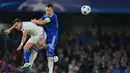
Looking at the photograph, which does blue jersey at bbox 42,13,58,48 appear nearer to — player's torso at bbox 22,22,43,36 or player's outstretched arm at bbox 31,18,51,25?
player's outstretched arm at bbox 31,18,51,25

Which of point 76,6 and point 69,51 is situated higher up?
point 76,6

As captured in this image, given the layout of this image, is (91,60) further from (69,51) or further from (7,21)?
(7,21)

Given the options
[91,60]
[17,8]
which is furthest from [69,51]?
[17,8]

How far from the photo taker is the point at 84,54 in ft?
75.6

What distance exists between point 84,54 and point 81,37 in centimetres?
174

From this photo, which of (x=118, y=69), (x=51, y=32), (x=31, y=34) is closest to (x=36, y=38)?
(x=31, y=34)

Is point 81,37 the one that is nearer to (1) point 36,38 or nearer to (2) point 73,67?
(2) point 73,67

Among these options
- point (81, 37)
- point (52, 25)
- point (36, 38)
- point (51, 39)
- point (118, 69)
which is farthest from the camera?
point (81, 37)

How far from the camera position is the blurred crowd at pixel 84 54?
22281 millimetres

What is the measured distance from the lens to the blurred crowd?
73.1 feet

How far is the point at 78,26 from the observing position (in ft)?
83.0

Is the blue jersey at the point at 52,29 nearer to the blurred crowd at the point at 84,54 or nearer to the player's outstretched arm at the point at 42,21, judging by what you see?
the player's outstretched arm at the point at 42,21

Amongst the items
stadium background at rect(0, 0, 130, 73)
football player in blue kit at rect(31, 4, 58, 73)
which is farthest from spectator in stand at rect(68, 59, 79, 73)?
football player in blue kit at rect(31, 4, 58, 73)

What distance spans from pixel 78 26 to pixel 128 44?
2681mm
